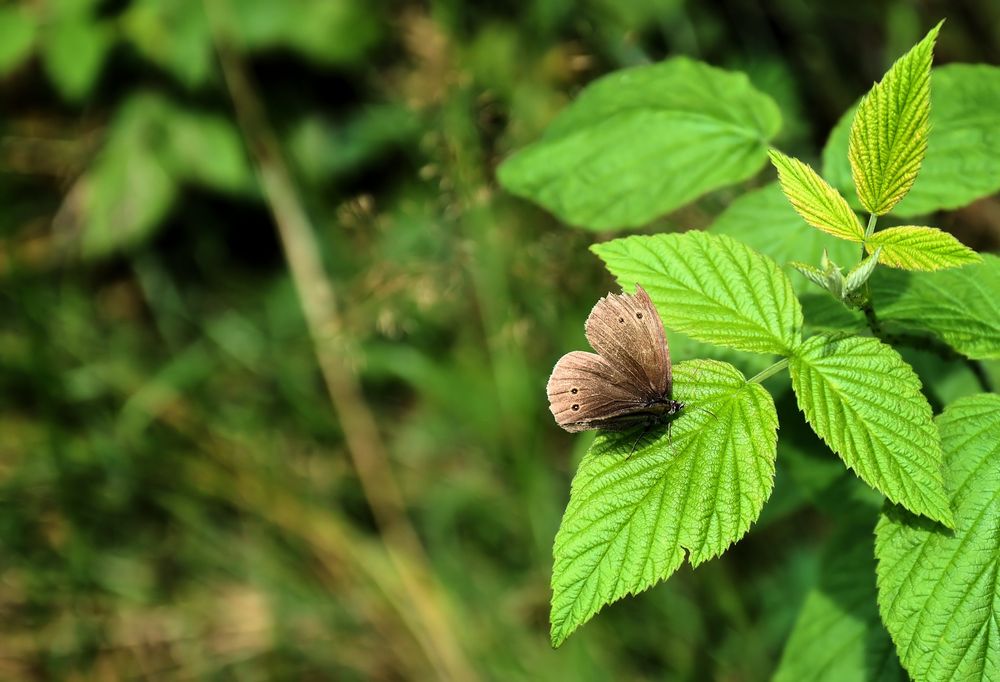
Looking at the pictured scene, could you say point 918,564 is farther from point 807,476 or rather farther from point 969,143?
point 969,143

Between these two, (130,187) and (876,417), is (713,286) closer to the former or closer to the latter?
(876,417)

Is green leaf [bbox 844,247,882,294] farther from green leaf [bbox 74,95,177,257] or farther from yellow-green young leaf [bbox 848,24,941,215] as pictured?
green leaf [bbox 74,95,177,257]

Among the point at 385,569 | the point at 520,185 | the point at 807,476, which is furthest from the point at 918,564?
the point at 385,569

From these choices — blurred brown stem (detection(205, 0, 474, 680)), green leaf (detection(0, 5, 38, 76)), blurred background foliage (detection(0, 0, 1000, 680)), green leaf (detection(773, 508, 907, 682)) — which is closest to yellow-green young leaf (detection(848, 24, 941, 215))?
green leaf (detection(773, 508, 907, 682))

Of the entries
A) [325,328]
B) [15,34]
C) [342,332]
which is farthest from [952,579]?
[15,34]

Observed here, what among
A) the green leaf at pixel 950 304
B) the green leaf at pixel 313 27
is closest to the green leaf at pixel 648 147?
the green leaf at pixel 950 304

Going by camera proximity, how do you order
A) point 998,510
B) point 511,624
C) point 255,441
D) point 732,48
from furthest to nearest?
point 732,48, point 255,441, point 511,624, point 998,510

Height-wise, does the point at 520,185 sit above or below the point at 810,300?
above
